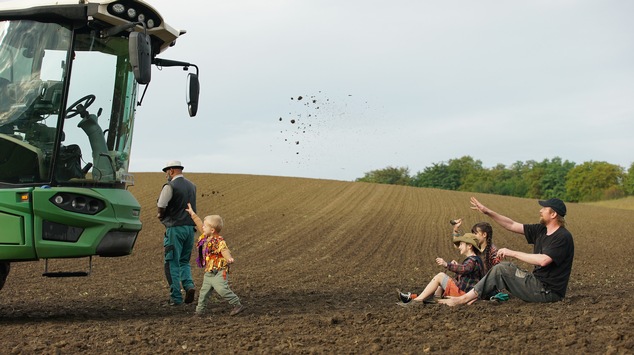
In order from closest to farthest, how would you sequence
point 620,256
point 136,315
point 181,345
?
point 181,345
point 136,315
point 620,256

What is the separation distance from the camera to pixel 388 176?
79438mm

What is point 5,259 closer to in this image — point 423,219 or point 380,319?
point 380,319

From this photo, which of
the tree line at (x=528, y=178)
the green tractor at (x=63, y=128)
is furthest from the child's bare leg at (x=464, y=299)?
the tree line at (x=528, y=178)

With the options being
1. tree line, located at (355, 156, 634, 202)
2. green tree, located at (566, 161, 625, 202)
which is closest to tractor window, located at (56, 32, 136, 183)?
tree line, located at (355, 156, 634, 202)

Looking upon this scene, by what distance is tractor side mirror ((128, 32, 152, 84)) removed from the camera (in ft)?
25.5

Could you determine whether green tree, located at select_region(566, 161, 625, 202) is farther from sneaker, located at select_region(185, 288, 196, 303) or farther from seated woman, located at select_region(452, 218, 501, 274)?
sneaker, located at select_region(185, 288, 196, 303)

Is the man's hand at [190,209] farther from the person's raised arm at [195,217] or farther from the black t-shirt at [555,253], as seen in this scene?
the black t-shirt at [555,253]

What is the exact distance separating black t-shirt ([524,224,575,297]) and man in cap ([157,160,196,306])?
13.7 ft

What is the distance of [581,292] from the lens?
1149 cm

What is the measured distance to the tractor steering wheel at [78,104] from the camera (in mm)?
8508

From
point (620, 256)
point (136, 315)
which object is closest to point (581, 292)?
point (136, 315)

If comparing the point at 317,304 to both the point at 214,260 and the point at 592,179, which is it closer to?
the point at 214,260

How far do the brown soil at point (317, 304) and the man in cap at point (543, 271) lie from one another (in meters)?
0.19

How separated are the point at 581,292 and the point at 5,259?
26.0ft
